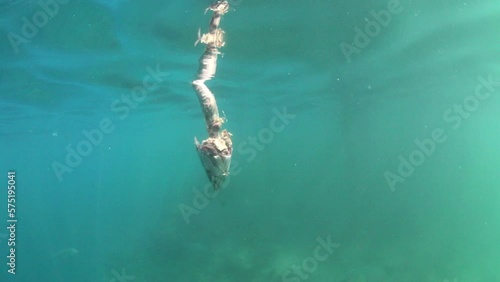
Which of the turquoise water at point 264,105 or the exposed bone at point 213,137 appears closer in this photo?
the exposed bone at point 213,137

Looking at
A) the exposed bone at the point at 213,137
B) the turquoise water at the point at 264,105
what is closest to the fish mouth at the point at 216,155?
the exposed bone at the point at 213,137

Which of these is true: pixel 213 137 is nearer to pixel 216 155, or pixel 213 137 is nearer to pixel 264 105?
pixel 216 155

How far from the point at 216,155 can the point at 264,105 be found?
79.8 ft

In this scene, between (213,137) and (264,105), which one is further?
(264,105)

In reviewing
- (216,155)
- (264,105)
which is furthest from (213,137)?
(264,105)

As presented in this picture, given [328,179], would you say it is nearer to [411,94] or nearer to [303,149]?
[303,149]

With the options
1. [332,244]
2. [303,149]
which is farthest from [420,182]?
[332,244]

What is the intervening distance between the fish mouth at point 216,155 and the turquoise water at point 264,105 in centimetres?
780

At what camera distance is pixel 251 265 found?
18.8m

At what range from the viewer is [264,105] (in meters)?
30.0

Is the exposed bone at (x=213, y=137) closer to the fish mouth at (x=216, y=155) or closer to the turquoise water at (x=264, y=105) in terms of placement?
the fish mouth at (x=216, y=155)

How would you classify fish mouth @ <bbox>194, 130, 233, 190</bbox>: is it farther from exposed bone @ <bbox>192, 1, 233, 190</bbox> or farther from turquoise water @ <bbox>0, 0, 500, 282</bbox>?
turquoise water @ <bbox>0, 0, 500, 282</bbox>

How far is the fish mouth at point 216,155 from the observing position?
19.2ft

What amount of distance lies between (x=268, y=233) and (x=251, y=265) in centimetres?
371
